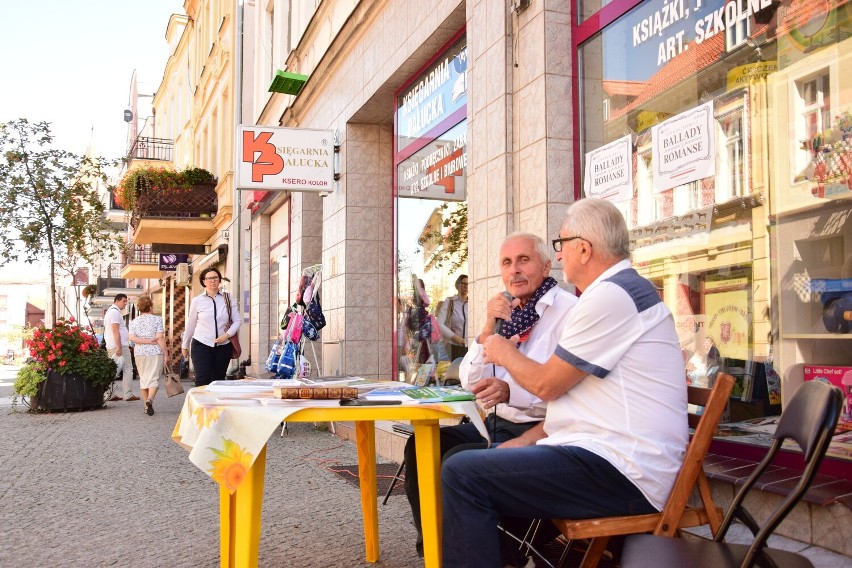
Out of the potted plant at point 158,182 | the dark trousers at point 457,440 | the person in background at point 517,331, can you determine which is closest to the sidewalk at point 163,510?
the dark trousers at point 457,440

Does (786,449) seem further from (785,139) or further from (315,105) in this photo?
(315,105)

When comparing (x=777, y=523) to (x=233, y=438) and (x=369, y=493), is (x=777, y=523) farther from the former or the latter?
(x=369, y=493)

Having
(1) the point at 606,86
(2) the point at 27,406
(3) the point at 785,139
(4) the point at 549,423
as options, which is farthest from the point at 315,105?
(4) the point at 549,423

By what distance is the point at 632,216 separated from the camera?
4992 mm

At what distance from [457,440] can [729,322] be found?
1.41 meters

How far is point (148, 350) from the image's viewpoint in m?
12.6

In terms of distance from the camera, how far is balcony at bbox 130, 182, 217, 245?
20.2m

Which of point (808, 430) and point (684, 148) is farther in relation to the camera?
point (684, 148)

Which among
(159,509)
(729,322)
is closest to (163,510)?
(159,509)

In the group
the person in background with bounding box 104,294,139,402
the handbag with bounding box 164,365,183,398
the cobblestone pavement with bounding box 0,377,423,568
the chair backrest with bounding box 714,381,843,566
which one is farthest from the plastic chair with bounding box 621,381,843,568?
the person in background with bounding box 104,294,139,402

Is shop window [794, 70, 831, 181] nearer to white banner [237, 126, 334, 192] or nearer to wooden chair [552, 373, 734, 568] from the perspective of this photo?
wooden chair [552, 373, 734, 568]

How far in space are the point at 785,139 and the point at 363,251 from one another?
6.51m

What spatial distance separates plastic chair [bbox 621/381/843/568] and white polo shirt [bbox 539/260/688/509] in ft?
0.78

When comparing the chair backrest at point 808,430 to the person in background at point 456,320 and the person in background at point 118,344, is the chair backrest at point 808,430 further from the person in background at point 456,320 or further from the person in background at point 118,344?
the person in background at point 118,344
